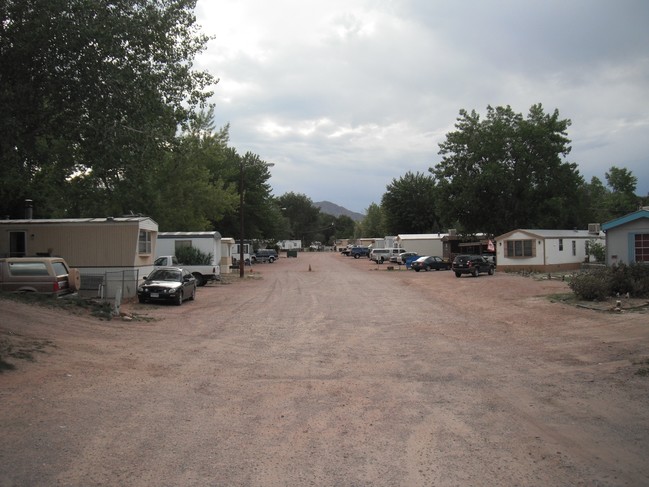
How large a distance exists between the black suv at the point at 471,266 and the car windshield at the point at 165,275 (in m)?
21.8

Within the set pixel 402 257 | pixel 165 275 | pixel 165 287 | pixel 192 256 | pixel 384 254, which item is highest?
pixel 192 256

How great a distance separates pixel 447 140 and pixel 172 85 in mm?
42831

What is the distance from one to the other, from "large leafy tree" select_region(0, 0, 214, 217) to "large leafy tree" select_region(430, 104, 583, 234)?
40340 mm

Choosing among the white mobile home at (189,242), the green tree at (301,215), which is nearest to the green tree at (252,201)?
the white mobile home at (189,242)

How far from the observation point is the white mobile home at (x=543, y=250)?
125ft

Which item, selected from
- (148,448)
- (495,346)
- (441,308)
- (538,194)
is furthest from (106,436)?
(538,194)

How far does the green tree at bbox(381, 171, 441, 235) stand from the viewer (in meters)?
82.2

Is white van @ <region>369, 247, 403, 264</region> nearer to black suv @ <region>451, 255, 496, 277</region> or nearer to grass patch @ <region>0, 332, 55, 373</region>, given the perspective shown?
black suv @ <region>451, 255, 496, 277</region>

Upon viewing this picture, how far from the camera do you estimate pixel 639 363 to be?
934 centimetres

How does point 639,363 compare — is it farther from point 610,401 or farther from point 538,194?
point 538,194

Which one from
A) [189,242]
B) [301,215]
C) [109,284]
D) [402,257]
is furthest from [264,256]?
[301,215]

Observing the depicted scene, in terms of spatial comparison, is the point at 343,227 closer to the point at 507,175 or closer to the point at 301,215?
the point at 301,215

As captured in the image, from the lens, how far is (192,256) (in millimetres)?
30516

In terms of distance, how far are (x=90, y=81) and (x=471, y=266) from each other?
1185 inches
